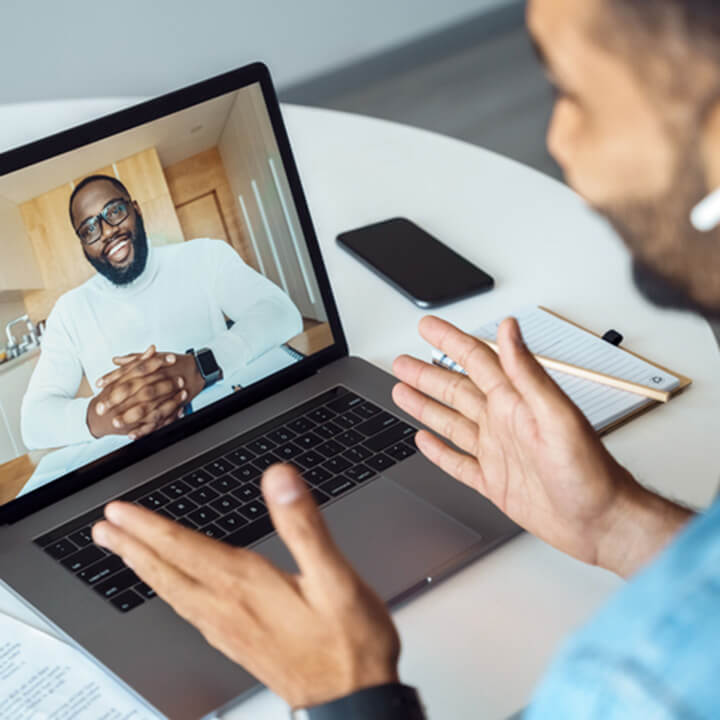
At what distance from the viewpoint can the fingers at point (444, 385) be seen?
0.91 meters

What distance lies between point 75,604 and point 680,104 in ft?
2.14

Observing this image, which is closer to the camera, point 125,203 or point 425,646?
point 425,646

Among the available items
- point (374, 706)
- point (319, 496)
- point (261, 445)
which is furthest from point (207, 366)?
point (374, 706)

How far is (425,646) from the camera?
764 millimetres

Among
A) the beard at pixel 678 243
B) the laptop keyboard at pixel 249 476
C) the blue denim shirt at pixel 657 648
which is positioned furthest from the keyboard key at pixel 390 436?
the blue denim shirt at pixel 657 648

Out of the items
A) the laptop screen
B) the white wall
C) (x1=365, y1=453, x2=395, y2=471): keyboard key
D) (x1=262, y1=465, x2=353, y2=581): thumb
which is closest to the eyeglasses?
the laptop screen

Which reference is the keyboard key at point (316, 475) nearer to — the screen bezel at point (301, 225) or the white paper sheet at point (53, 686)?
the screen bezel at point (301, 225)

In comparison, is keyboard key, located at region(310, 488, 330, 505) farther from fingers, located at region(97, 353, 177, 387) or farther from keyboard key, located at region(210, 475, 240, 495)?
fingers, located at region(97, 353, 177, 387)

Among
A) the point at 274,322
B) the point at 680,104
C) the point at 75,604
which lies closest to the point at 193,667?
the point at 75,604

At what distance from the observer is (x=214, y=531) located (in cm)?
90

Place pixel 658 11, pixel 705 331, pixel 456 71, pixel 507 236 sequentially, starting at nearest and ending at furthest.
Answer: pixel 658 11 → pixel 705 331 → pixel 507 236 → pixel 456 71

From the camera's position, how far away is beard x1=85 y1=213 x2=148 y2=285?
96cm

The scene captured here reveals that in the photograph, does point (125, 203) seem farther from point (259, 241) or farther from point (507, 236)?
point (507, 236)

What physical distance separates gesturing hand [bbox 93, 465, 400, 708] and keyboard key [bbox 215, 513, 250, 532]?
0.70 ft
